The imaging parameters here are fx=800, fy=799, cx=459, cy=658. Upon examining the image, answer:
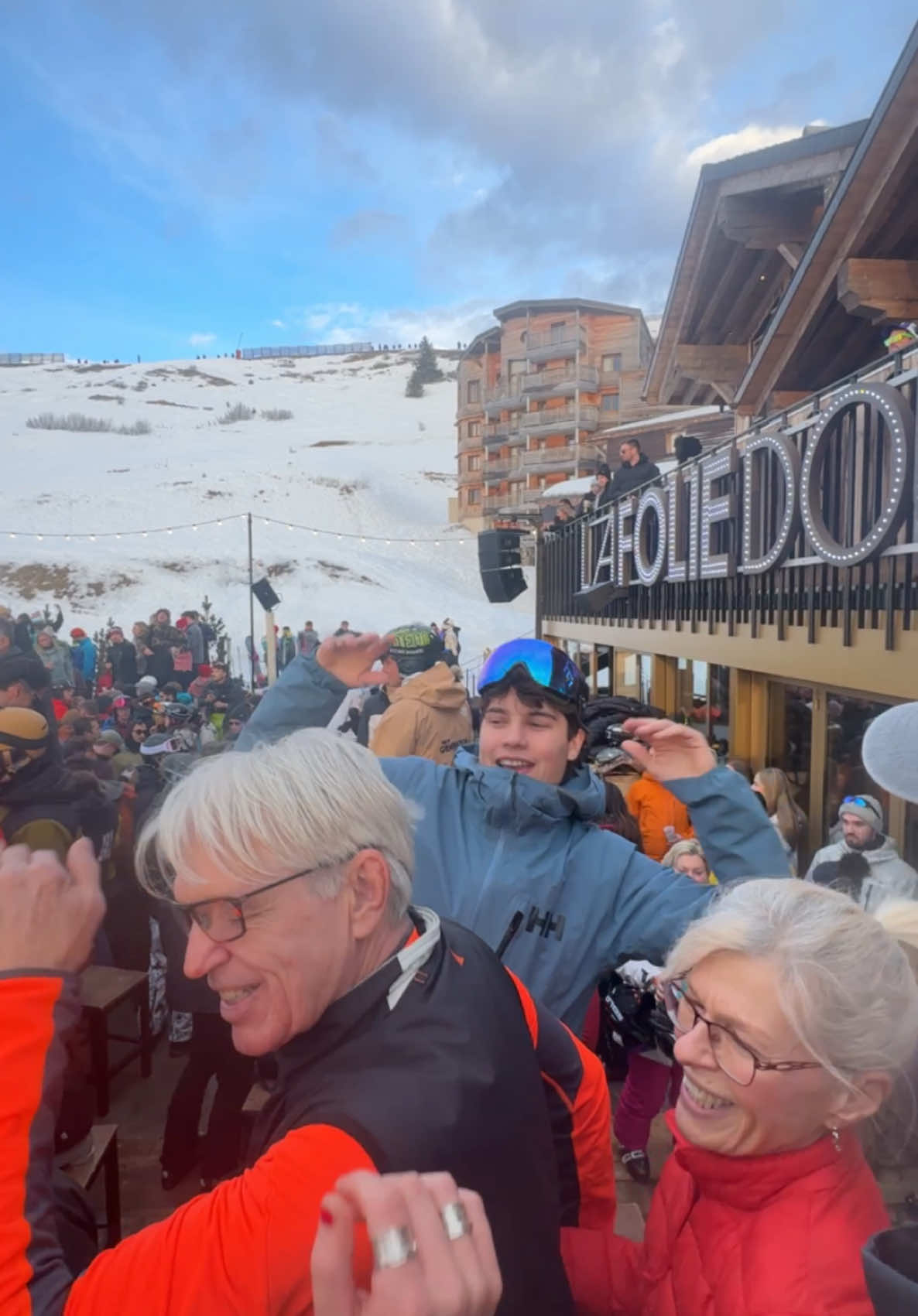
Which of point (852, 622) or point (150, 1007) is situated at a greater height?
point (852, 622)

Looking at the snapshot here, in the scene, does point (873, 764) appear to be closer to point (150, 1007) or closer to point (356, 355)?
point (150, 1007)

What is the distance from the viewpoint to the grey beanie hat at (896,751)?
6.22ft

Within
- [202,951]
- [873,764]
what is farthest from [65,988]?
[873,764]

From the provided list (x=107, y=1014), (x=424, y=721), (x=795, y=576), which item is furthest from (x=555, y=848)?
(x=795, y=576)

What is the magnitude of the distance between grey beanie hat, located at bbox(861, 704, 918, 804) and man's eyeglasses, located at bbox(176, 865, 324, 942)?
1.46 meters

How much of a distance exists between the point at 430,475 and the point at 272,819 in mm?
57545

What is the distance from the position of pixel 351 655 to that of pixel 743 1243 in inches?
58.6

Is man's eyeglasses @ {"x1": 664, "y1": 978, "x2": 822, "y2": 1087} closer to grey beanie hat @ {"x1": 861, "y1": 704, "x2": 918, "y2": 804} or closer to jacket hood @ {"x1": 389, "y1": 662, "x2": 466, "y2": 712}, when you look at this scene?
grey beanie hat @ {"x1": 861, "y1": 704, "x2": 918, "y2": 804}

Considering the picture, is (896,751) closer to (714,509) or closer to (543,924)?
(543,924)

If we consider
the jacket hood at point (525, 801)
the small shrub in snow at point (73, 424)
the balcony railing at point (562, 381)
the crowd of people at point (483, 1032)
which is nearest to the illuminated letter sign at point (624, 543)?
the crowd of people at point (483, 1032)

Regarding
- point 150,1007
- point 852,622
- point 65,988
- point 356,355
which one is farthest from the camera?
point 356,355

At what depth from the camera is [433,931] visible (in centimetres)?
111

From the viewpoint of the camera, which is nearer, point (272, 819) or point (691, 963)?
point (272, 819)

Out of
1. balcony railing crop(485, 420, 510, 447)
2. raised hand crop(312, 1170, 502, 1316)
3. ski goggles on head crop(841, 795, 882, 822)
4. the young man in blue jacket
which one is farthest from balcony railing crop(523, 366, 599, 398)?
raised hand crop(312, 1170, 502, 1316)
